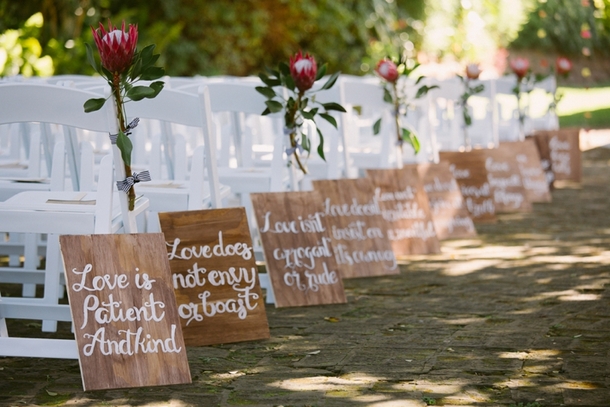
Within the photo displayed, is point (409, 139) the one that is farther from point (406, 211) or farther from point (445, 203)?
point (445, 203)

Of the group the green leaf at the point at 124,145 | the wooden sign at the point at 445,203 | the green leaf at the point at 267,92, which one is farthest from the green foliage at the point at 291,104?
the wooden sign at the point at 445,203

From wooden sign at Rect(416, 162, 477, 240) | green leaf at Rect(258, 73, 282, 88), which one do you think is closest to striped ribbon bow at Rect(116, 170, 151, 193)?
green leaf at Rect(258, 73, 282, 88)

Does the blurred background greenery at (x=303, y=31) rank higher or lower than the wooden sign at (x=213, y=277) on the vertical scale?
higher

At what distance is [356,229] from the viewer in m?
4.83

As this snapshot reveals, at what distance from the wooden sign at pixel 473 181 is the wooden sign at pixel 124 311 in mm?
3688

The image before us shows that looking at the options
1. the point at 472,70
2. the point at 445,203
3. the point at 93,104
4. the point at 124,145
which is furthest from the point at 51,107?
the point at 472,70

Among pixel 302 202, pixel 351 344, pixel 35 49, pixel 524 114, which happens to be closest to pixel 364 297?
pixel 302 202

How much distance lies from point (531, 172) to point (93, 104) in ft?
17.2

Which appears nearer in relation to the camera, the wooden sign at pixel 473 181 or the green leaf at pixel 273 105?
the green leaf at pixel 273 105

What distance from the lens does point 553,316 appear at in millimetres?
3895

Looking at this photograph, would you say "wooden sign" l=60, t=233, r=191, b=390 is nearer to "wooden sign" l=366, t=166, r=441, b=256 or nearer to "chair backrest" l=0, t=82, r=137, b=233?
"chair backrest" l=0, t=82, r=137, b=233

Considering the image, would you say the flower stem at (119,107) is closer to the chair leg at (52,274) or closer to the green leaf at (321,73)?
the chair leg at (52,274)

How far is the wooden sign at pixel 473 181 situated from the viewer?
6453mm

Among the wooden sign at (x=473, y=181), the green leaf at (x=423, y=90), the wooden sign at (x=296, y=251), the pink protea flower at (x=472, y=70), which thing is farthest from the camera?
the pink protea flower at (x=472, y=70)
